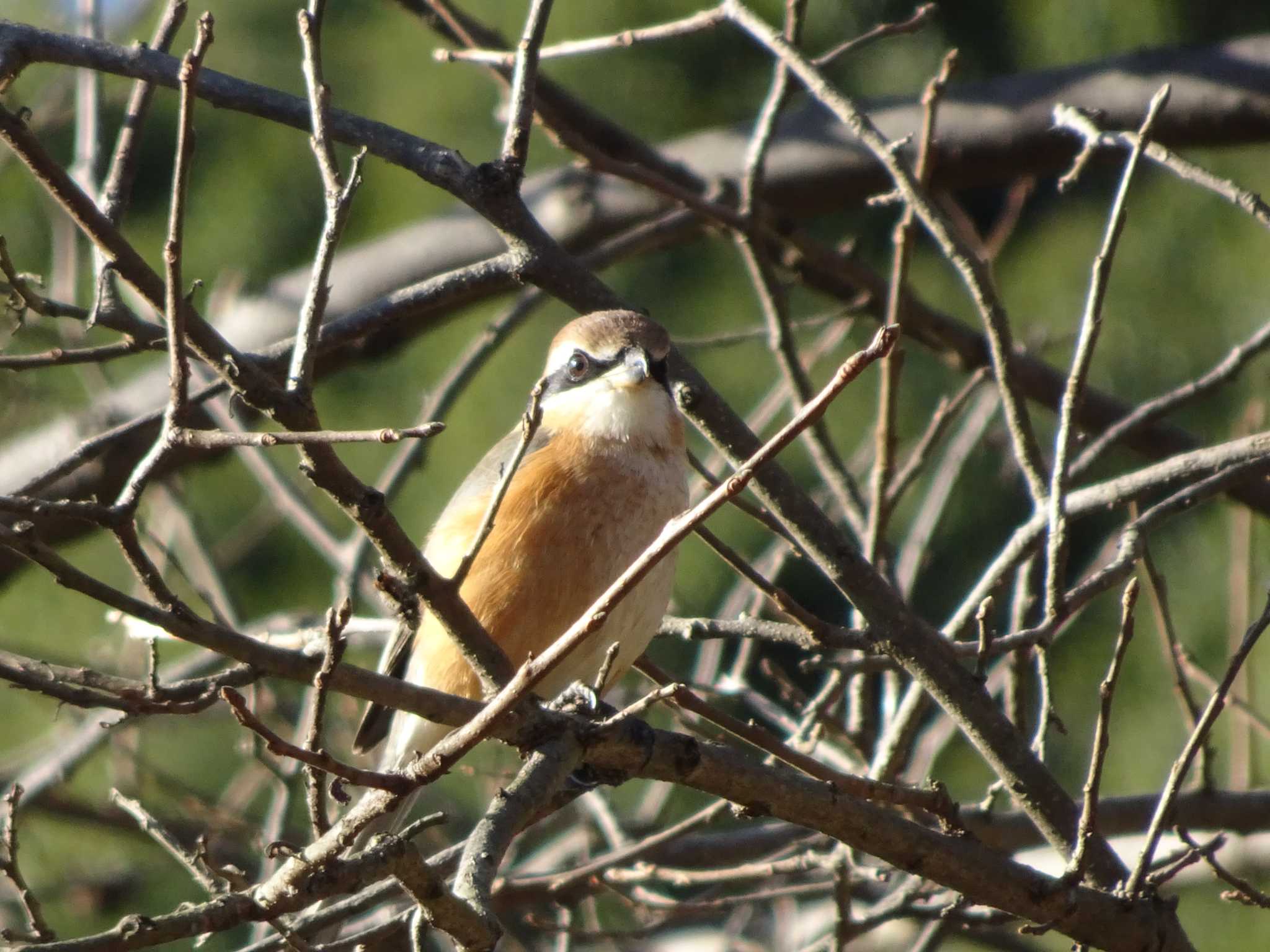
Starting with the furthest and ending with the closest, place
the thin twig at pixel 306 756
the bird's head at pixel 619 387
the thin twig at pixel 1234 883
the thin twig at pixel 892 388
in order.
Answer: the bird's head at pixel 619 387 → the thin twig at pixel 892 388 → the thin twig at pixel 1234 883 → the thin twig at pixel 306 756

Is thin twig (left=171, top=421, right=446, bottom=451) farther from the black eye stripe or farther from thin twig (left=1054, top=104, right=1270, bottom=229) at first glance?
the black eye stripe

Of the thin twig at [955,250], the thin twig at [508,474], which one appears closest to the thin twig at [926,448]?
the thin twig at [955,250]

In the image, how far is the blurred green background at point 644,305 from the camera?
22.7 ft

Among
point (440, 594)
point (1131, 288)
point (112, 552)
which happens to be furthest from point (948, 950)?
point (440, 594)

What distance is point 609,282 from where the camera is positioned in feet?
26.3

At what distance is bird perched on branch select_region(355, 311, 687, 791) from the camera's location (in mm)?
3791

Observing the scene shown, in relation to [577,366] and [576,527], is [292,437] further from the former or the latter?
[577,366]

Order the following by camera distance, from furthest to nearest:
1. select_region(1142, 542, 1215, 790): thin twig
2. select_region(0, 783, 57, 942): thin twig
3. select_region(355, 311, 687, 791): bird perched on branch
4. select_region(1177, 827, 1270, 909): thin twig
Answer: select_region(355, 311, 687, 791): bird perched on branch < select_region(1142, 542, 1215, 790): thin twig < select_region(1177, 827, 1270, 909): thin twig < select_region(0, 783, 57, 942): thin twig

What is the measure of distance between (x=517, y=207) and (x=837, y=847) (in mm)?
1770

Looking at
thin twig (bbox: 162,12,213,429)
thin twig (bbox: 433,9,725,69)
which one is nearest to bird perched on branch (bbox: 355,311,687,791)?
thin twig (bbox: 433,9,725,69)

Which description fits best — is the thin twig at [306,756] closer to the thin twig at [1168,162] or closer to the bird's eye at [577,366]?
the thin twig at [1168,162]

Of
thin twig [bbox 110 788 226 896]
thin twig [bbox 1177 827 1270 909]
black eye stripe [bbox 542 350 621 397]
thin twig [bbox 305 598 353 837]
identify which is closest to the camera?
thin twig [bbox 305 598 353 837]

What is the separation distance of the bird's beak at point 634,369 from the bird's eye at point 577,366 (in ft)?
0.68

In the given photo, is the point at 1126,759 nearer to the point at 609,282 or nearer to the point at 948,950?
the point at 948,950
